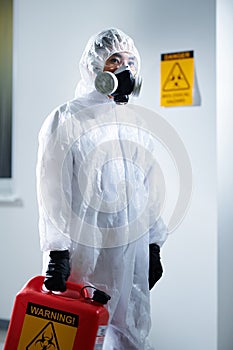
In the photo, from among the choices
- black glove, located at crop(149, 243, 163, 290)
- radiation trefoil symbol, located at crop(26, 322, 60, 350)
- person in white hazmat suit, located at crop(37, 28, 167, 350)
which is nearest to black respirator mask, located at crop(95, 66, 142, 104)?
person in white hazmat suit, located at crop(37, 28, 167, 350)

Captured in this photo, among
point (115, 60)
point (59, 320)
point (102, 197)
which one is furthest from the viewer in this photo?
point (115, 60)

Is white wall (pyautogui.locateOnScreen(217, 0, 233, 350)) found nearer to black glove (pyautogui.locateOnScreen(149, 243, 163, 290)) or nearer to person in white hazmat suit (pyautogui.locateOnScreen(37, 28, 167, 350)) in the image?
black glove (pyautogui.locateOnScreen(149, 243, 163, 290))

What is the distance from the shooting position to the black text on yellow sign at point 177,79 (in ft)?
9.11

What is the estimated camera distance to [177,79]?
9.25 ft

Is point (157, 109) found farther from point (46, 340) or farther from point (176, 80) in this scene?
point (46, 340)

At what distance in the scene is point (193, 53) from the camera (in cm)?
277

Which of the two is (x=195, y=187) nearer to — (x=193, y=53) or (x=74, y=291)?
(x=193, y=53)

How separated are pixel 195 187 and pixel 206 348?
2.54ft

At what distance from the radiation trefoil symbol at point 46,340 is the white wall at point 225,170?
3.32 feet

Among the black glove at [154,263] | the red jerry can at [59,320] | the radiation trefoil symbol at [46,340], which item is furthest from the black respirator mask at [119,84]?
the radiation trefoil symbol at [46,340]

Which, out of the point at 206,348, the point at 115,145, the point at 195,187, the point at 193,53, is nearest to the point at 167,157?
the point at 195,187

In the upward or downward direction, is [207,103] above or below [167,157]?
above

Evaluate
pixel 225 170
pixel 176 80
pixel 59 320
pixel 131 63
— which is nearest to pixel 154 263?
pixel 59 320

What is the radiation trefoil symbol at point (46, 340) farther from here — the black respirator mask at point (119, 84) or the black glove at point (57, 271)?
the black respirator mask at point (119, 84)
